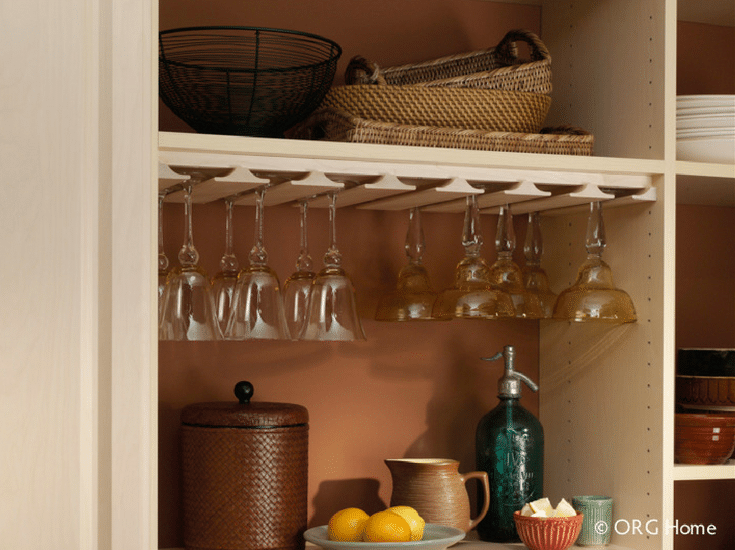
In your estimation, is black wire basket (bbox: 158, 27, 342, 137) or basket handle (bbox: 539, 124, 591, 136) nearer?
black wire basket (bbox: 158, 27, 342, 137)

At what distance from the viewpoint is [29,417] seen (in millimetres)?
1270

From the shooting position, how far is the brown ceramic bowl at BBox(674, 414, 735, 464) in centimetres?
176

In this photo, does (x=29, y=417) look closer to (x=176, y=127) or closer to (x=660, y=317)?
(x=176, y=127)

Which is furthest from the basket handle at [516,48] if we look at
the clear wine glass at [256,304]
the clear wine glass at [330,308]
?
the clear wine glass at [256,304]

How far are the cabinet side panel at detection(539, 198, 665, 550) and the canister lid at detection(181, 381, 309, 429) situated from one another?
580mm

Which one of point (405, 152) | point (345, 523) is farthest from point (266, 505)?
point (405, 152)

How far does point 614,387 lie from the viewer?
1.84 metres

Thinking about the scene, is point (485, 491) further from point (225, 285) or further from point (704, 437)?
point (225, 285)

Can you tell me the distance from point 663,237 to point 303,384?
748 millimetres

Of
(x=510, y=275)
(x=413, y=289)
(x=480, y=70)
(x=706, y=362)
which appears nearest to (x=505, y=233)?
(x=510, y=275)

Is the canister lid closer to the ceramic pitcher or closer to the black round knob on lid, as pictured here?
the black round knob on lid

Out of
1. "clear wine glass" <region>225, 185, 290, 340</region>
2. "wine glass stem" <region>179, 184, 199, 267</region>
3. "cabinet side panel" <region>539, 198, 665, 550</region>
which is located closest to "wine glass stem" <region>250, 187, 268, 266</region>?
"clear wine glass" <region>225, 185, 290, 340</region>

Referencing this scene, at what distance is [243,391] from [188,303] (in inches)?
9.7

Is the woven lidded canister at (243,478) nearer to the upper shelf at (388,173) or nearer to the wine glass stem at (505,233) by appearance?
the upper shelf at (388,173)
